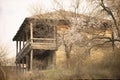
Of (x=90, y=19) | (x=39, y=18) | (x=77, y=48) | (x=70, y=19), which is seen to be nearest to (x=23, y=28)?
(x=39, y=18)

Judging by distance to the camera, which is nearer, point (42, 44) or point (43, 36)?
point (42, 44)

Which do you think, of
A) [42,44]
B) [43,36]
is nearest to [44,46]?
[42,44]

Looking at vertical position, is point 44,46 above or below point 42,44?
below

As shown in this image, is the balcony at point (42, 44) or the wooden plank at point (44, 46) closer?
the balcony at point (42, 44)

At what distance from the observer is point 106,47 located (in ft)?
91.3

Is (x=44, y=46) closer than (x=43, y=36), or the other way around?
(x=44, y=46)

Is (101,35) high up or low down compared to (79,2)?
down

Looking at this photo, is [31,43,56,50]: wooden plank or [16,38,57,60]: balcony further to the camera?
[31,43,56,50]: wooden plank

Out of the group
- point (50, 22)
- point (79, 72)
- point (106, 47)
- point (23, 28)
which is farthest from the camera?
point (23, 28)

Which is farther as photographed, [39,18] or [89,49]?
[39,18]

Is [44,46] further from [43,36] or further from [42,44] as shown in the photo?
[43,36]

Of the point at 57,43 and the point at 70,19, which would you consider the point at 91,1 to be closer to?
the point at 70,19

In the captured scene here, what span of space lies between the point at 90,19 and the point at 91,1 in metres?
1.47

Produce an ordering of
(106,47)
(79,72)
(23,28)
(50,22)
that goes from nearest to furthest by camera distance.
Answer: (79,72) → (106,47) → (50,22) → (23,28)
